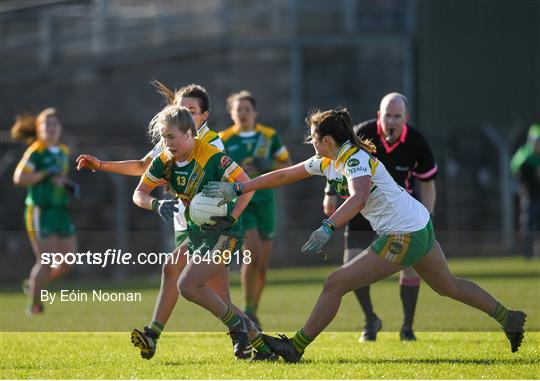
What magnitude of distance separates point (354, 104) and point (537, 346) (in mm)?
18524

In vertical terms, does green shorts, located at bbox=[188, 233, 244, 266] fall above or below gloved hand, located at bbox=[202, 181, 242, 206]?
below

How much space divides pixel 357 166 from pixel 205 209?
112 cm

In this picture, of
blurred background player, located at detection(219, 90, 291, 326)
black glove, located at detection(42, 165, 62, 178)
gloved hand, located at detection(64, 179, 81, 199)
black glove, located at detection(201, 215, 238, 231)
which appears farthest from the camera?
black glove, located at detection(42, 165, 62, 178)

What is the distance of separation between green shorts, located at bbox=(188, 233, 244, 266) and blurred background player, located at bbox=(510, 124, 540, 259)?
580 inches

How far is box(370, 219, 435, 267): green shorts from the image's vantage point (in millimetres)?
8305

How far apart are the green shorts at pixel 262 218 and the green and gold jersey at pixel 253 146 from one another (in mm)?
94

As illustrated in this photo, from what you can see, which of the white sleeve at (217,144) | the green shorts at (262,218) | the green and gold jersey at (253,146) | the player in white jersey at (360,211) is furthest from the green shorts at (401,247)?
the green and gold jersey at (253,146)

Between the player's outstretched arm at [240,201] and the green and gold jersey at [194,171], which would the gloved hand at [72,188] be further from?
the player's outstretched arm at [240,201]

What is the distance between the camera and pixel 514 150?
26406mm

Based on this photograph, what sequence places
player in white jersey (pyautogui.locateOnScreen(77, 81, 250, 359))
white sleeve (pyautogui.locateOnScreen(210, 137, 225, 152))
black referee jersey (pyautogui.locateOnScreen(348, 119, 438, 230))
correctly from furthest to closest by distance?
black referee jersey (pyautogui.locateOnScreen(348, 119, 438, 230)) < white sleeve (pyautogui.locateOnScreen(210, 137, 225, 152)) < player in white jersey (pyautogui.locateOnScreen(77, 81, 250, 359))

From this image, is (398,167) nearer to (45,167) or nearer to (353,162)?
(353,162)

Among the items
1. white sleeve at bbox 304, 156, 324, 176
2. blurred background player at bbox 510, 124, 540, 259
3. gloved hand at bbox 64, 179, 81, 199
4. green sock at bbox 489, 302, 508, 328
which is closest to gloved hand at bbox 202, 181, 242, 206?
white sleeve at bbox 304, 156, 324, 176

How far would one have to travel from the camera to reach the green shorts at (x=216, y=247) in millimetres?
8578

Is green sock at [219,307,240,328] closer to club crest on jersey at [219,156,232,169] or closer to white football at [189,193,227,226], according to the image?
white football at [189,193,227,226]
